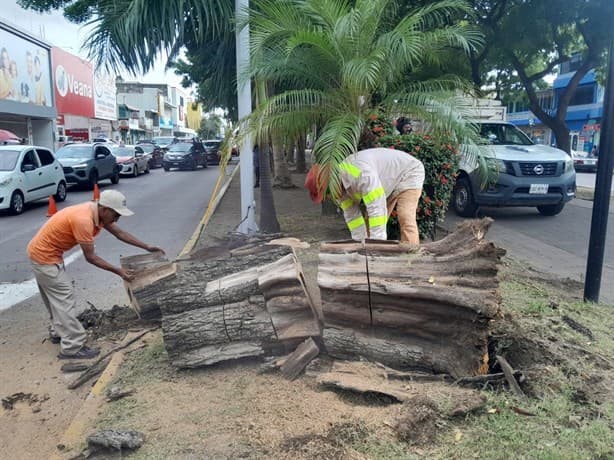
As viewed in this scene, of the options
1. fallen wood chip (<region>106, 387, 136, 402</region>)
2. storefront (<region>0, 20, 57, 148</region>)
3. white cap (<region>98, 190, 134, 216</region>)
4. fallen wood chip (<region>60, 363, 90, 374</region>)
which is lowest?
fallen wood chip (<region>60, 363, 90, 374</region>)

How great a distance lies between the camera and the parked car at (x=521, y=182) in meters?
10.6

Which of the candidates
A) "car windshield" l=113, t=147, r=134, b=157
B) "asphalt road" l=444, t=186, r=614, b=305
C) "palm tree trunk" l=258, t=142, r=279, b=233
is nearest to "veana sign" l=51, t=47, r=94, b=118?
"car windshield" l=113, t=147, r=134, b=157

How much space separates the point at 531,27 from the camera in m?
15.4

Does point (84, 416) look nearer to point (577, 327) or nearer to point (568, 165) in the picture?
point (577, 327)

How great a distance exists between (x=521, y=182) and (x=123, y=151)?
1949 centimetres

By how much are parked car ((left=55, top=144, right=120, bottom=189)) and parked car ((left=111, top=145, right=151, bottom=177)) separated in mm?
3173

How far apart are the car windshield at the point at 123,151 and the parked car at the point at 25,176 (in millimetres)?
9719

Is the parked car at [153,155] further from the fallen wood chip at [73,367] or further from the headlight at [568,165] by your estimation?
the fallen wood chip at [73,367]

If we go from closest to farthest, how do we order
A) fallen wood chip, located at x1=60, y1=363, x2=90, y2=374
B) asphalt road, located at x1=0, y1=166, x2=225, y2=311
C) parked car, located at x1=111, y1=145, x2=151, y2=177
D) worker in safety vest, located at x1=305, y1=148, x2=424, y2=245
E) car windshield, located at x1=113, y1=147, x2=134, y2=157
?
fallen wood chip, located at x1=60, y1=363, x2=90, y2=374 < worker in safety vest, located at x1=305, y1=148, x2=424, y2=245 < asphalt road, located at x1=0, y1=166, x2=225, y2=311 < parked car, located at x1=111, y1=145, x2=151, y2=177 < car windshield, located at x1=113, y1=147, x2=134, y2=157

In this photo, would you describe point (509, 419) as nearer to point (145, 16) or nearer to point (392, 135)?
point (392, 135)

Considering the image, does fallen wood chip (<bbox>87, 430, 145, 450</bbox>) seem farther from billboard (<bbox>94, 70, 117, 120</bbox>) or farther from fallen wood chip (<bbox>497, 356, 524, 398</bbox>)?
billboard (<bbox>94, 70, 117, 120</bbox>)

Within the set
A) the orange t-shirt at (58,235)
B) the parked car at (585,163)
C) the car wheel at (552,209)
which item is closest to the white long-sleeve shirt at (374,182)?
the orange t-shirt at (58,235)

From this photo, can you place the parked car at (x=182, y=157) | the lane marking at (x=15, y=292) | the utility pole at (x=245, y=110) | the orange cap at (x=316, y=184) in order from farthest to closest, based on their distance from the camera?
the parked car at (x=182, y=157) → the utility pole at (x=245, y=110) → the lane marking at (x=15, y=292) → the orange cap at (x=316, y=184)

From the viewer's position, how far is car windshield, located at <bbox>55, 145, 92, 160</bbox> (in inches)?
719
